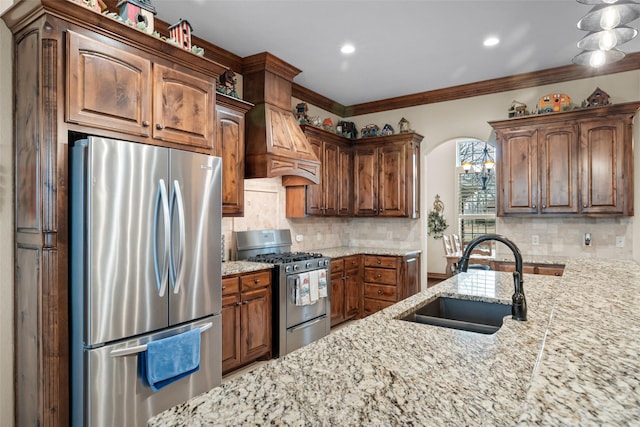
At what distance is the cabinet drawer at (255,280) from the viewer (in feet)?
10.8

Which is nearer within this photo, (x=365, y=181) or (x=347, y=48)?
(x=347, y=48)

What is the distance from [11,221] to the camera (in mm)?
2258

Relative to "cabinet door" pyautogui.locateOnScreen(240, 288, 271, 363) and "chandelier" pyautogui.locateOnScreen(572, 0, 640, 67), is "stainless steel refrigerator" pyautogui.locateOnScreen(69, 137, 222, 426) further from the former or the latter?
"chandelier" pyautogui.locateOnScreen(572, 0, 640, 67)

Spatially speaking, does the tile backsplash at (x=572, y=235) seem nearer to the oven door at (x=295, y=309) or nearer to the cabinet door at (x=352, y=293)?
the cabinet door at (x=352, y=293)

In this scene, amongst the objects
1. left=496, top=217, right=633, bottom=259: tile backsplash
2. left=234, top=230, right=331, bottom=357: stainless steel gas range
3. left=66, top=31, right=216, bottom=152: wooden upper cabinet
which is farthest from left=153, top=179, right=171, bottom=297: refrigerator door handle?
left=496, top=217, right=633, bottom=259: tile backsplash

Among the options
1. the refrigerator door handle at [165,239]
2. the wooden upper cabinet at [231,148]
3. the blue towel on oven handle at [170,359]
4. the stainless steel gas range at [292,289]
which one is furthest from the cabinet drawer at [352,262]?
the refrigerator door handle at [165,239]

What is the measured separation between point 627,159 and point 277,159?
3.56 metres

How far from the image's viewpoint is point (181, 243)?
2473mm

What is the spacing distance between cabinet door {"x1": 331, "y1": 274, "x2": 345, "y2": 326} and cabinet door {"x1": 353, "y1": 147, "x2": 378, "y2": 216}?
122 cm

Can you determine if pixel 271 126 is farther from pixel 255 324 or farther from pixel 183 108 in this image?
pixel 255 324

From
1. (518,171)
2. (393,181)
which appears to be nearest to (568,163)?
(518,171)

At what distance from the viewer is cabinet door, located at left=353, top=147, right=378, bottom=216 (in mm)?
5422

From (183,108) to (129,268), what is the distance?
1.22m

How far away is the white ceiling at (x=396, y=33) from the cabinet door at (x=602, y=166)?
0.80m
